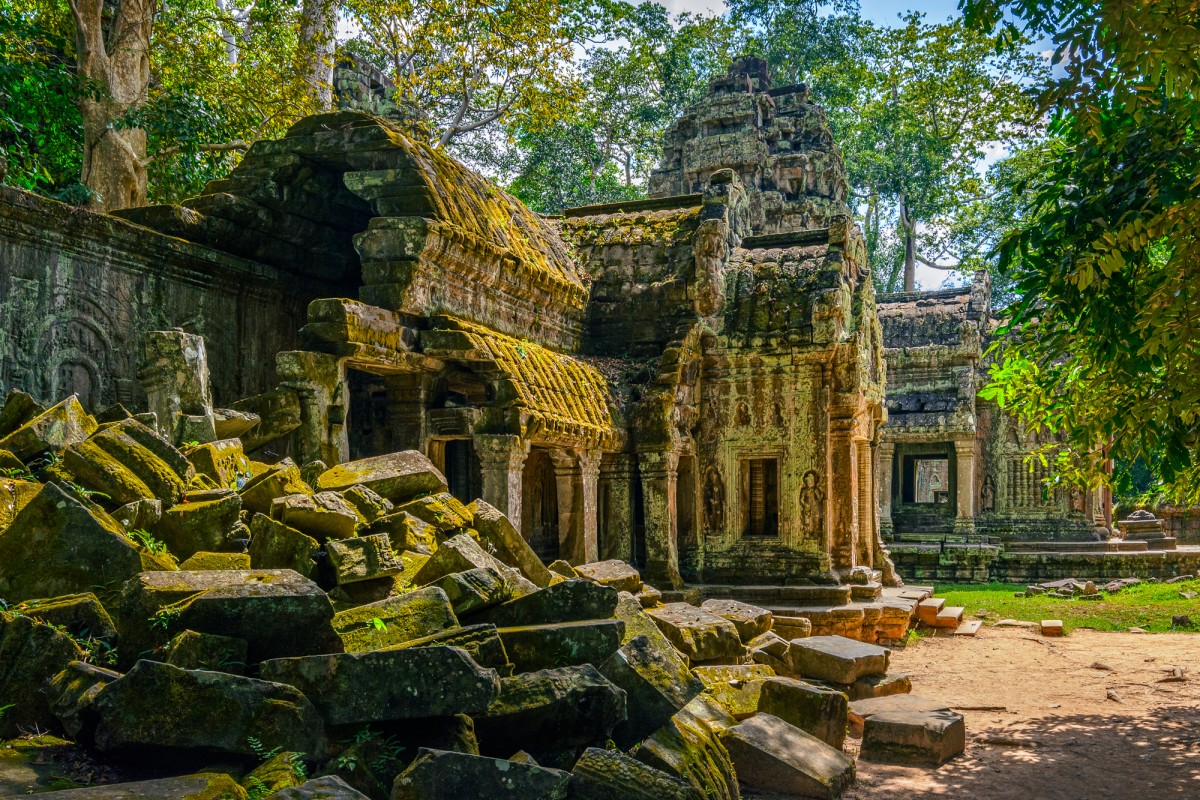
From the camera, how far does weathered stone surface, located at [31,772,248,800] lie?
302 centimetres

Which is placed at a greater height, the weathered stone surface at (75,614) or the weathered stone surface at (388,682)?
the weathered stone surface at (75,614)

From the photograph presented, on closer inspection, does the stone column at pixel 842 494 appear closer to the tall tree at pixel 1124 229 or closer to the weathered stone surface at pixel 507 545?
the tall tree at pixel 1124 229

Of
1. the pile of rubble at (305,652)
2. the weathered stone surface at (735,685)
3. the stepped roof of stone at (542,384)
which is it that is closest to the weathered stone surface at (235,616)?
the pile of rubble at (305,652)

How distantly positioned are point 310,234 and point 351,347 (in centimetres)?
234

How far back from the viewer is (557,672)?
4469mm

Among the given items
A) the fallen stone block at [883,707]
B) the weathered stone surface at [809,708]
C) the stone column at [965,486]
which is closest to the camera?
the weathered stone surface at [809,708]

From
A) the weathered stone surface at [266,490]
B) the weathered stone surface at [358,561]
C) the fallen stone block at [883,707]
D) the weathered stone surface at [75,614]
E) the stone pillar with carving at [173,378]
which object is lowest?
the fallen stone block at [883,707]

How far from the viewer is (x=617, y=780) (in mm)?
3998

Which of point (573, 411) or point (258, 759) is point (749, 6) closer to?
point (573, 411)

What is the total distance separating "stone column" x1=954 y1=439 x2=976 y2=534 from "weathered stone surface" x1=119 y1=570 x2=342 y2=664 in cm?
1832

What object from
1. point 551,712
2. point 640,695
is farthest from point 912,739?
point 551,712

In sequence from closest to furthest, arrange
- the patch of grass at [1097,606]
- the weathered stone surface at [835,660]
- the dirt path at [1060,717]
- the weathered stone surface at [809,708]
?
the dirt path at [1060,717] → the weathered stone surface at [809,708] → the weathered stone surface at [835,660] → the patch of grass at [1097,606]

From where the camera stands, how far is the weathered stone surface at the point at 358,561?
4.94 m

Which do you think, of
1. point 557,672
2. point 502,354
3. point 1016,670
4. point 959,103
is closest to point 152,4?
point 502,354
